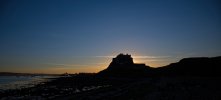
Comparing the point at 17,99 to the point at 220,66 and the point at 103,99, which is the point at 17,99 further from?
the point at 220,66

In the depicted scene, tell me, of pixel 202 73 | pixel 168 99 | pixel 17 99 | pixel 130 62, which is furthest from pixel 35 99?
pixel 130 62

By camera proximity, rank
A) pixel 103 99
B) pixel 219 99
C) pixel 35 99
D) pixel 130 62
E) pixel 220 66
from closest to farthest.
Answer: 1. pixel 219 99
2. pixel 103 99
3. pixel 35 99
4. pixel 220 66
5. pixel 130 62

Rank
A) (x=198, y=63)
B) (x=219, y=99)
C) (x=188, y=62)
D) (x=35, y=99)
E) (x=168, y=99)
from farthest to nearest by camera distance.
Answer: (x=188, y=62), (x=198, y=63), (x=35, y=99), (x=168, y=99), (x=219, y=99)

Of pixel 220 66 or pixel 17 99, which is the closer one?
pixel 17 99

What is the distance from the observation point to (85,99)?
107ft

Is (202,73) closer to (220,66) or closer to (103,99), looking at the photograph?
(220,66)

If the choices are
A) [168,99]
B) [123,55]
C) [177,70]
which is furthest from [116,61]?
[168,99]

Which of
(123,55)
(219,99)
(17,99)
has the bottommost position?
(17,99)

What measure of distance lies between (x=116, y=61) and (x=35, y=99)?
421ft

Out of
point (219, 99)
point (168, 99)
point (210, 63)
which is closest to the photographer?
point (219, 99)

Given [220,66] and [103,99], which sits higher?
[220,66]

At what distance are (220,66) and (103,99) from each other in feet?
131

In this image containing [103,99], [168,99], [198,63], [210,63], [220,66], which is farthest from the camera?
[198,63]

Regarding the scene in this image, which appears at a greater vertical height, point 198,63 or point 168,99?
point 198,63
